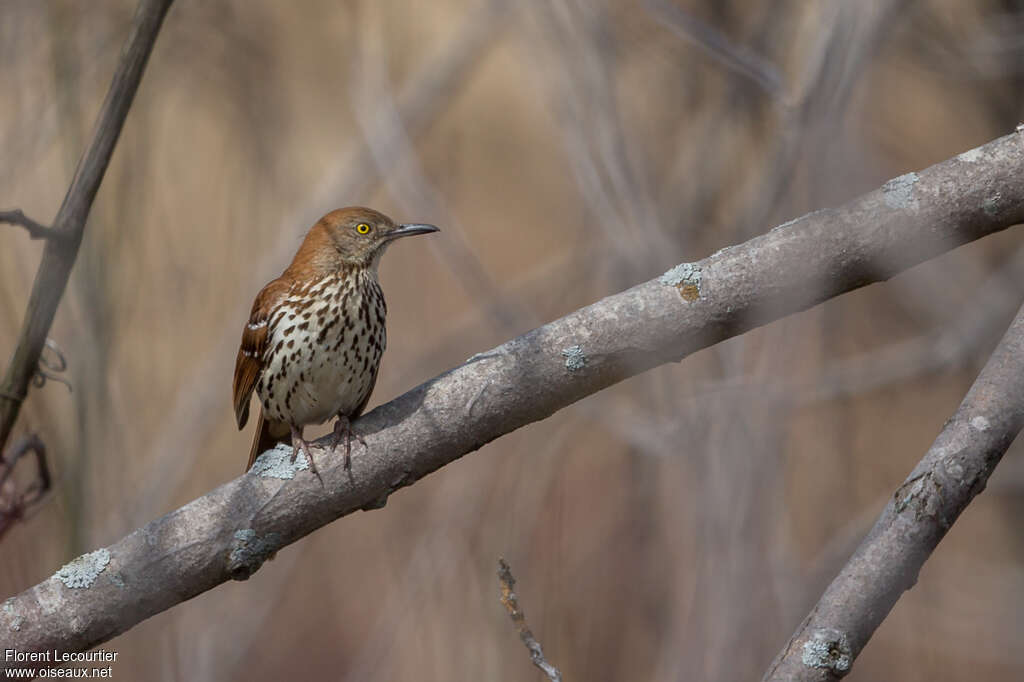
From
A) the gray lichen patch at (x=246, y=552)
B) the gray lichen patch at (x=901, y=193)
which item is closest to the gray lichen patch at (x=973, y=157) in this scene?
the gray lichen patch at (x=901, y=193)

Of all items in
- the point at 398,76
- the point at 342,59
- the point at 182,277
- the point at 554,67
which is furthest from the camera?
the point at 342,59

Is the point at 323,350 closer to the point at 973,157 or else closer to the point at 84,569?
the point at 84,569

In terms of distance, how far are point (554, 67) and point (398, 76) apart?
2482 millimetres

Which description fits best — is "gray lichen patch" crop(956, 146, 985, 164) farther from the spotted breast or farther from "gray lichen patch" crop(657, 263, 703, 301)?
the spotted breast

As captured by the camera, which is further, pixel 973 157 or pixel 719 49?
pixel 719 49

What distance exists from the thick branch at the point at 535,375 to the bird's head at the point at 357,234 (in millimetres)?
1275

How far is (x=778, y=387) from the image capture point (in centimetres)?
280

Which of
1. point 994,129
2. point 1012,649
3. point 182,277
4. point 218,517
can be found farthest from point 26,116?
point 1012,649

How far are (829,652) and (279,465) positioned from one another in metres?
1.25

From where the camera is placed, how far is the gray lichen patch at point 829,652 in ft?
5.80

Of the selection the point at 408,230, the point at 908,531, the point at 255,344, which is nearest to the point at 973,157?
the point at 908,531

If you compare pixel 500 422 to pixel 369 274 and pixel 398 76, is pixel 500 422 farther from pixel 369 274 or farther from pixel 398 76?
pixel 398 76

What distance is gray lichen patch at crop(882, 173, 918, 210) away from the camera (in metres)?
2.26

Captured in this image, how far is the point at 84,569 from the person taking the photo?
7.24 ft
